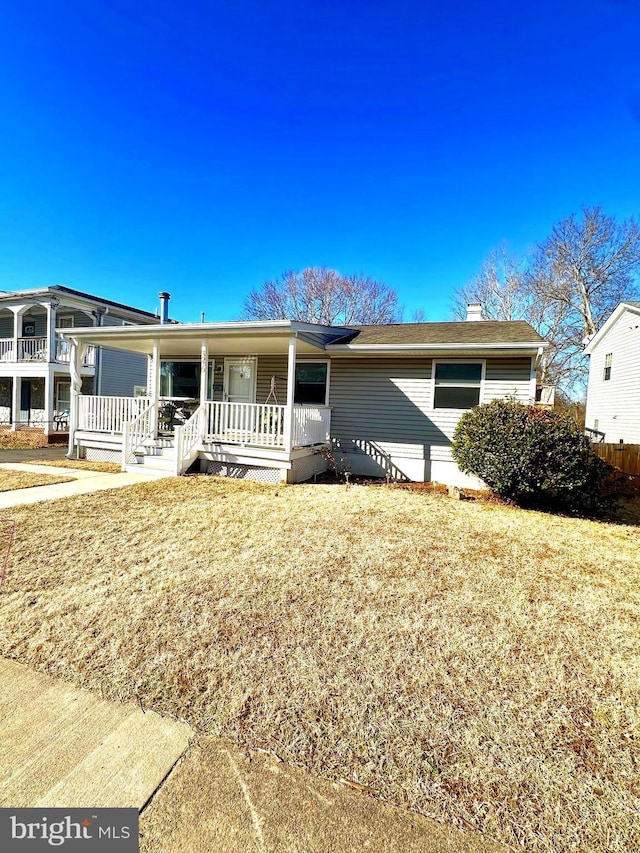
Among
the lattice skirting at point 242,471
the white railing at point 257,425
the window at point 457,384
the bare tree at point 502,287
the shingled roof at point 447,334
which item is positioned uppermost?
the bare tree at point 502,287

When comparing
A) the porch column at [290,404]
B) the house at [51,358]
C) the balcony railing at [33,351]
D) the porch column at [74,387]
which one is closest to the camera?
the porch column at [290,404]

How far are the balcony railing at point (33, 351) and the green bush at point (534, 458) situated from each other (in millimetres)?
15821

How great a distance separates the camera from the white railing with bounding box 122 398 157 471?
29.7 feet

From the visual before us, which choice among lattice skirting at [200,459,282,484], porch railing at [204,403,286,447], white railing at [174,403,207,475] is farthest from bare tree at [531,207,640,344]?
white railing at [174,403,207,475]

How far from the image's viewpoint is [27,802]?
1653mm

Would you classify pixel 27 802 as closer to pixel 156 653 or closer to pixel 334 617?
pixel 156 653

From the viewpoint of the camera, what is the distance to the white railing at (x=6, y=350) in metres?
16.6

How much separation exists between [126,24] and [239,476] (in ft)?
32.7

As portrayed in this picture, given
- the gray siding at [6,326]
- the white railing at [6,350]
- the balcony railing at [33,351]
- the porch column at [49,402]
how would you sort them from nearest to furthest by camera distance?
the porch column at [49,402], the balcony railing at [33,351], the white railing at [6,350], the gray siding at [6,326]

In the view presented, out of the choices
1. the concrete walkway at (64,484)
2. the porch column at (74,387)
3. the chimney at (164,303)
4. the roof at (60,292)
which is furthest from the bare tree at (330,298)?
the concrete walkway at (64,484)

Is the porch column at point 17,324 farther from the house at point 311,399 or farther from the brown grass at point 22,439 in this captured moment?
the house at point 311,399

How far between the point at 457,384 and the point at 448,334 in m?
1.26

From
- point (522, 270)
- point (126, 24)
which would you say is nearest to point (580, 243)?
point (522, 270)

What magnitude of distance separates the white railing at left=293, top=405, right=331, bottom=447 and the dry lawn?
10.8ft
